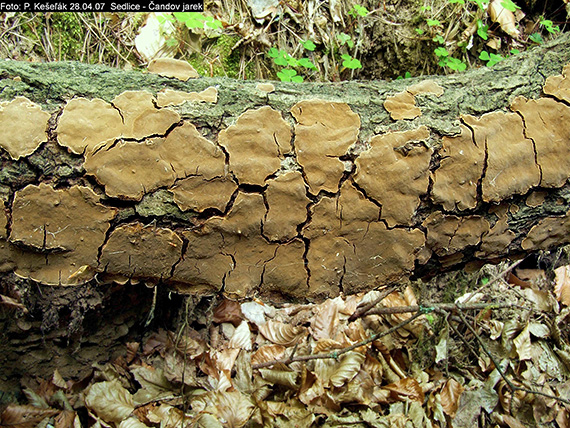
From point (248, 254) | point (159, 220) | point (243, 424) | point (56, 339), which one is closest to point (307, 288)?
point (248, 254)

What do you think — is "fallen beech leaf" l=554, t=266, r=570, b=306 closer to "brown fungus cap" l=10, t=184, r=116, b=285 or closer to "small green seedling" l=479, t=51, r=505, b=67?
"small green seedling" l=479, t=51, r=505, b=67

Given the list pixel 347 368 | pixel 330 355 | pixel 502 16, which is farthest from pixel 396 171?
pixel 502 16

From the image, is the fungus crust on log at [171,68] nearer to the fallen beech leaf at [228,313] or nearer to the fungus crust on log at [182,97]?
the fungus crust on log at [182,97]

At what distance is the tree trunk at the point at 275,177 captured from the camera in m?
1.05

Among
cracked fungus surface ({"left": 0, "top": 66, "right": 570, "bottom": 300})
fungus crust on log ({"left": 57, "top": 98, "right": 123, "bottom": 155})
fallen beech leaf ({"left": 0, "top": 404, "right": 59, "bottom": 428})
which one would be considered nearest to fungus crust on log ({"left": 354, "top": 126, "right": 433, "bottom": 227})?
cracked fungus surface ({"left": 0, "top": 66, "right": 570, "bottom": 300})

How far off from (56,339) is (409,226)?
1.64m

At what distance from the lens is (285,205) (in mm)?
1141

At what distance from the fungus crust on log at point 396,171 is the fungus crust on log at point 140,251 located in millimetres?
569

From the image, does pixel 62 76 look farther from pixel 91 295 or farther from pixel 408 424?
pixel 408 424

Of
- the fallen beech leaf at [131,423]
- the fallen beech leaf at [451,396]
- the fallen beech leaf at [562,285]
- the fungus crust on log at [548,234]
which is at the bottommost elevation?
the fallen beech leaf at [451,396]

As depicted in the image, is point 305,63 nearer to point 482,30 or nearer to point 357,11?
point 357,11

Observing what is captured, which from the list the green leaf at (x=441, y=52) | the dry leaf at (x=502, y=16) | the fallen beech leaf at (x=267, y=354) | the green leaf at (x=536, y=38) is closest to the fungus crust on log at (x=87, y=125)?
the fallen beech leaf at (x=267, y=354)

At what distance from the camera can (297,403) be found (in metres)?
1.94

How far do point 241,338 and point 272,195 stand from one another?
144 centimetres
